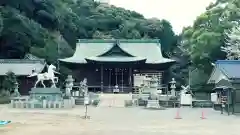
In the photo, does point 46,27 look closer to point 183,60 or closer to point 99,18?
point 99,18

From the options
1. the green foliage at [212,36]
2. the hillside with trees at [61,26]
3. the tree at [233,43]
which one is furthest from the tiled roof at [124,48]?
the tree at [233,43]

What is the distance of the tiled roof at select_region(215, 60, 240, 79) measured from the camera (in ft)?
81.6

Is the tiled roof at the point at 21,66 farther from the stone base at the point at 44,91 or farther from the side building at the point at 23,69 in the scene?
the stone base at the point at 44,91

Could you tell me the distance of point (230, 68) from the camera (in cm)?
2661

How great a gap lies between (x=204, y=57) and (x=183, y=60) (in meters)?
19.0

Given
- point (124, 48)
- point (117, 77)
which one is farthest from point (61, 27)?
point (117, 77)

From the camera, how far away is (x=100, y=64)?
43969 mm

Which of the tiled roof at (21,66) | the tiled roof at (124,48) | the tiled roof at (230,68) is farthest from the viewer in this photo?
the tiled roof at (124,48)

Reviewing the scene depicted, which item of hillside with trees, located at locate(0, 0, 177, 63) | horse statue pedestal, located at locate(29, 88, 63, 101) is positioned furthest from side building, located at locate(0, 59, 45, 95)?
horse statue pedestal, located at locate(29, 88, 63, 101)

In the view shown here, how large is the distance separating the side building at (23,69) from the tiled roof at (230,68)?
21.2 metres

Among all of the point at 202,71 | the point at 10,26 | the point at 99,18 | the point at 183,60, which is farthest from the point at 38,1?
the point at 202,71

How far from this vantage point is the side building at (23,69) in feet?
136

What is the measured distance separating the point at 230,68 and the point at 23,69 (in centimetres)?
2437

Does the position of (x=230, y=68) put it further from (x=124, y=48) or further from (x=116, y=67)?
(x=124, y=48)
